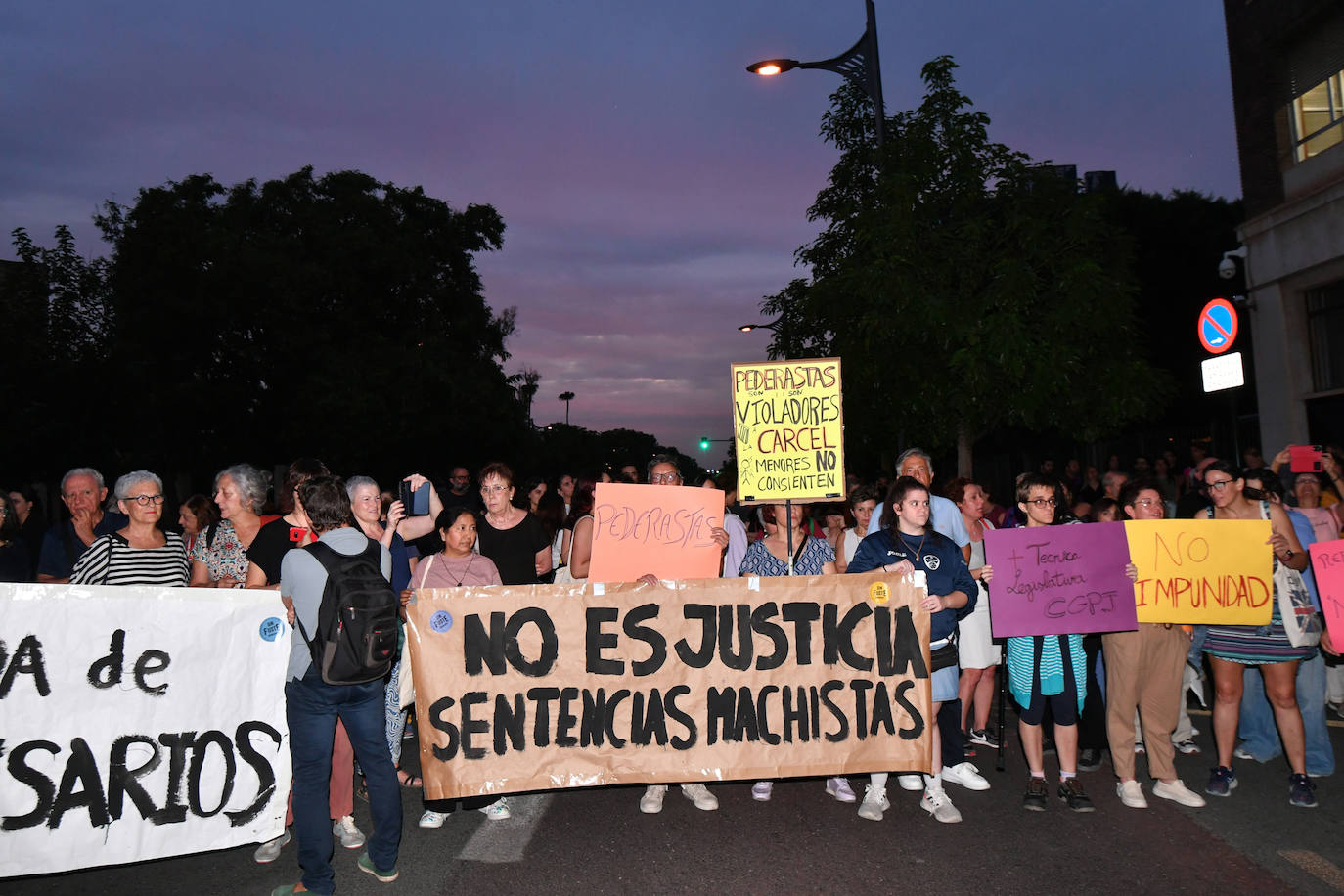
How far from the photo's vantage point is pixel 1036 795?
5.26m

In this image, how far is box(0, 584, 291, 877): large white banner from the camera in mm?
4414

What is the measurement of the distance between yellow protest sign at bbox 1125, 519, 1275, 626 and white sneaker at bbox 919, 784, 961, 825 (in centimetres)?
145

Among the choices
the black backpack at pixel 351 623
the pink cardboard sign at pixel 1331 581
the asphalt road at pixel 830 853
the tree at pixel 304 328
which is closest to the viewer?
the black backpack at pixel 351 623

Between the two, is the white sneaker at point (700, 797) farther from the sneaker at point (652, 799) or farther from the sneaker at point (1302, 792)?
the sneaker at point (1302, 792)

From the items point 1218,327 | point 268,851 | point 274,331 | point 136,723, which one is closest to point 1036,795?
point 268,851

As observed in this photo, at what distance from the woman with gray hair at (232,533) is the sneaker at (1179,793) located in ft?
16.4

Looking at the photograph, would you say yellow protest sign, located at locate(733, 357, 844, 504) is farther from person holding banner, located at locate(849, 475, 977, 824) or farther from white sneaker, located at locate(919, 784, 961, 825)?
white sneaker, located at locate(919, 784, 961, 825)

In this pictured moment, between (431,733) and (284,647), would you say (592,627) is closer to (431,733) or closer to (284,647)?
(431,733)

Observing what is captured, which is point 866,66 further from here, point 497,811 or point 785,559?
point 497,811

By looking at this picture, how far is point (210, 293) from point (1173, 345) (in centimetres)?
2440

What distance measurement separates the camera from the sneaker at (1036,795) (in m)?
5.23

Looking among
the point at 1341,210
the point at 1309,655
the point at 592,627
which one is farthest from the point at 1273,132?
the point at 592,627

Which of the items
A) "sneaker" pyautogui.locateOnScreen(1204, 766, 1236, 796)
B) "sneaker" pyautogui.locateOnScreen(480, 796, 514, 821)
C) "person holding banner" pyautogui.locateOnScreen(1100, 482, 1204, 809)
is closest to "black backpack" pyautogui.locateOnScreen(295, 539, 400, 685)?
"sneaker" pyautogui.locateOnScreen(480, 796, 514, 821)

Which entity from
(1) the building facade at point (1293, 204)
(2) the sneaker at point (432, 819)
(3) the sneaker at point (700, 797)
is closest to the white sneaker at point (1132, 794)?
(3) the sneaker at point (700, 797)
